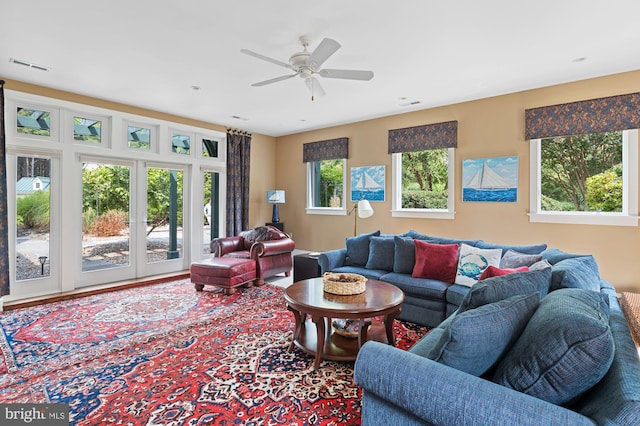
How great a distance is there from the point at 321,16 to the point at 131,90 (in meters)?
3.04

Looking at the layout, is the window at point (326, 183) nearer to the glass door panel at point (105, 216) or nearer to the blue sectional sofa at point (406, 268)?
the blue sectional sofa at point (406, 268)

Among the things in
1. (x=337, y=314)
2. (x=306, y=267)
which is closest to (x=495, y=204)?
(x=306, y=267)

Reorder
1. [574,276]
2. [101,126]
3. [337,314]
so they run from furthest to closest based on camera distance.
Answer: [101,126] → [337,314] → [574,276]

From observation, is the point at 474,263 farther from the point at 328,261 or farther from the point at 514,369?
the point at 514,369

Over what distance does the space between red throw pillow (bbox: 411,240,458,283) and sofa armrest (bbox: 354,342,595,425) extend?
2190mm

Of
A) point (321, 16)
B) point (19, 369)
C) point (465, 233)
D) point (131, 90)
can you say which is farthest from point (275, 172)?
point (19, 369)

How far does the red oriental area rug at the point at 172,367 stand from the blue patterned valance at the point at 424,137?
2.91m

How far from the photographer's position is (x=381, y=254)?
13.1 ft

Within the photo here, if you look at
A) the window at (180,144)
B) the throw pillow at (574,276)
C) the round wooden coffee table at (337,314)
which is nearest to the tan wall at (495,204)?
the throw pillow at (574,276)

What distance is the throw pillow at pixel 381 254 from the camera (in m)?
3.93

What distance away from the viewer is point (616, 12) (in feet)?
8.36

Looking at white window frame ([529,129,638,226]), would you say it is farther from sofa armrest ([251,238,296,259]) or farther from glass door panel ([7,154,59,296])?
glass door panel ([7,154,59,296])

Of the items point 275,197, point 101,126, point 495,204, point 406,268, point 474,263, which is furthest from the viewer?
point 275,197

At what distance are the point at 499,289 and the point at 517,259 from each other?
1.62 meters
